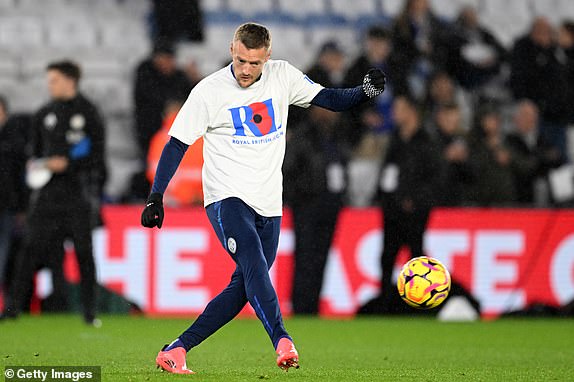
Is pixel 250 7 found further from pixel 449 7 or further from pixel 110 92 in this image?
pixel 449 7

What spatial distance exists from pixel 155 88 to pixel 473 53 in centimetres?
465

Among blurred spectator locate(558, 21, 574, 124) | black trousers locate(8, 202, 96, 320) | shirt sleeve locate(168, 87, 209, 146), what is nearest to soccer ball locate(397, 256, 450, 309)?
shirt sleeve locate(168, 87, 209, 146)

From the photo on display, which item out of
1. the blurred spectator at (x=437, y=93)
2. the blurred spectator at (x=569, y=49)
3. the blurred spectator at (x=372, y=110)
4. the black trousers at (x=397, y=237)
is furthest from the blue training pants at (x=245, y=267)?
the blurred spectator at (x=569, y=49)

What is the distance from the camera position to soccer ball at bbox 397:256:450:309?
7.86m

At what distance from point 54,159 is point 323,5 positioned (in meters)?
7.12

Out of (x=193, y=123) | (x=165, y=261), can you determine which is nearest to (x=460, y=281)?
(x=165, y=261)

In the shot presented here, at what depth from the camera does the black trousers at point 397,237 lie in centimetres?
1327

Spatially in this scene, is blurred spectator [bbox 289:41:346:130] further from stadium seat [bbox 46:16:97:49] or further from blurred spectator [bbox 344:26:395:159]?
stadium seat [bbox 46:16:97:49]

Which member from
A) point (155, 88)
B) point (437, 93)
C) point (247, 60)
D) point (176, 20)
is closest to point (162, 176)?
point (247, 60)

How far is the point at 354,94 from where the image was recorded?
23.2 feet

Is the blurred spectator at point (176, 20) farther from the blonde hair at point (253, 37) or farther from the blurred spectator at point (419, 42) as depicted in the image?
the blonde hair at point (253, 37)

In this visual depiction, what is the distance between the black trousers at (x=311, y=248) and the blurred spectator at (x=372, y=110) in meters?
1.70

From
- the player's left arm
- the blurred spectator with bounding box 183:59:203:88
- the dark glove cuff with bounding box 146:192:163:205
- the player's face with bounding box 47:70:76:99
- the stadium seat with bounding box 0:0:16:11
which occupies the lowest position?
the dark glove cuff with bounding box 146:192:163:205

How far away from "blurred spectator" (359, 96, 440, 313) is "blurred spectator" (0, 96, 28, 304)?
4.10 meters
